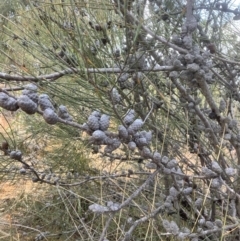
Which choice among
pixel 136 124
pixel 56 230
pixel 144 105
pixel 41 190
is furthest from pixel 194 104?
pixel 41 190

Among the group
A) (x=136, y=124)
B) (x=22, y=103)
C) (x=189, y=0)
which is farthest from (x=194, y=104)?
(x=22, y=103)

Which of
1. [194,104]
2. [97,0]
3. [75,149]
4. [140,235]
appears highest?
[97,0]

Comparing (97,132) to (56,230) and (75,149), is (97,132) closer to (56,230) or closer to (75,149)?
(75,149)

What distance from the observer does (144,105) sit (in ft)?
3.13

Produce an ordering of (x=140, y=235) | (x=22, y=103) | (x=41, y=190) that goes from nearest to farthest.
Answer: (x=22, y=103)
(x=140, y=235)
(x=41, y=190)

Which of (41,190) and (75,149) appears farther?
(41,190)

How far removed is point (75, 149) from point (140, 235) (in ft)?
1.17

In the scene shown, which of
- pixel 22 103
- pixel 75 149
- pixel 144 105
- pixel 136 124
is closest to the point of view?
pixel 22 103

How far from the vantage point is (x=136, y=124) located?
21.7 inches

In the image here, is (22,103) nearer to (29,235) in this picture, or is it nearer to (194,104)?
(194,104)

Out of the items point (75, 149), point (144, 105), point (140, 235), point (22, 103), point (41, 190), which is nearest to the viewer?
point (22, 103)

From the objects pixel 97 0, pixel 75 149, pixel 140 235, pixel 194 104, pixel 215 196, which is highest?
pixel 97 0

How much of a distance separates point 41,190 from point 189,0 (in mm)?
1339

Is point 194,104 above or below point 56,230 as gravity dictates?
above
